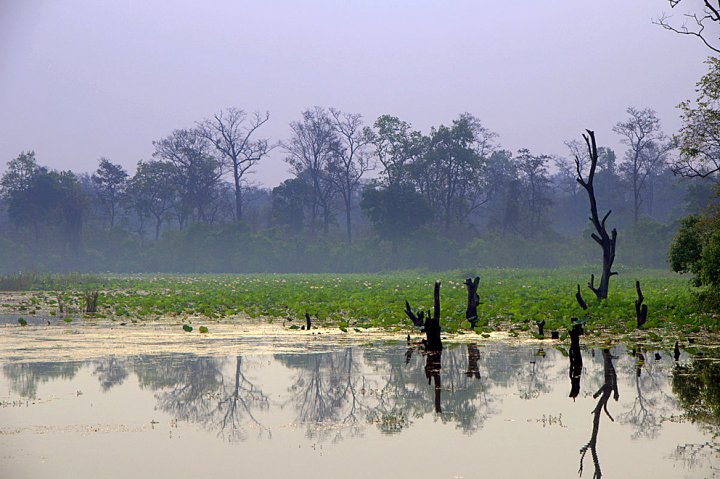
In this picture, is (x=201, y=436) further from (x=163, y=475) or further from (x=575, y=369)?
(x=575, y=369)

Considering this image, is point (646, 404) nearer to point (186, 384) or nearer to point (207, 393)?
point (207, 393)

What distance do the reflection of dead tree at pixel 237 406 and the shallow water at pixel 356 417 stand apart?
0.10 ft

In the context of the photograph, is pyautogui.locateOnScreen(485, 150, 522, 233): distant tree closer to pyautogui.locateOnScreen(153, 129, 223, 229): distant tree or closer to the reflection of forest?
pyautogui.locateOnScreen(153, 129, 223, 229): distant tree

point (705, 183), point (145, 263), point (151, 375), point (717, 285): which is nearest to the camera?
point (151, 375)

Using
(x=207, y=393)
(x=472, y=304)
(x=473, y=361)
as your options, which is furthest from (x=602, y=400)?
(x=472, y=304)

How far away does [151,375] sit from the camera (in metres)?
14.8

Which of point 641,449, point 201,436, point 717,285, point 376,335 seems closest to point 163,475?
point 201,436

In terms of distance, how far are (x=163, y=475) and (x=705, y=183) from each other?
217 ft

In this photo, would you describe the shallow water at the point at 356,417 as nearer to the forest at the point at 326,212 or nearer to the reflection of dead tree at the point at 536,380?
the reflection of dead tree at the point at 536,380

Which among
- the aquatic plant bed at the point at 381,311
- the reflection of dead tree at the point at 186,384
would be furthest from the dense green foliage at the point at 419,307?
the reflection of dead tree at the point at 186,384

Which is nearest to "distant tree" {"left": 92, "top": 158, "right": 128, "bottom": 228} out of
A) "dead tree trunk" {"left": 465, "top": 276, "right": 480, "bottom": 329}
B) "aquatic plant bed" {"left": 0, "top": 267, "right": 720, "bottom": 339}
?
"aquatic plant bed" {"left": 0, "top": 267, "right": 720, "bottom": 339}

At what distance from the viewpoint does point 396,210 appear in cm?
7425

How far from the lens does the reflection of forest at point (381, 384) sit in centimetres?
1126

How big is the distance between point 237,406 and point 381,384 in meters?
2.49
